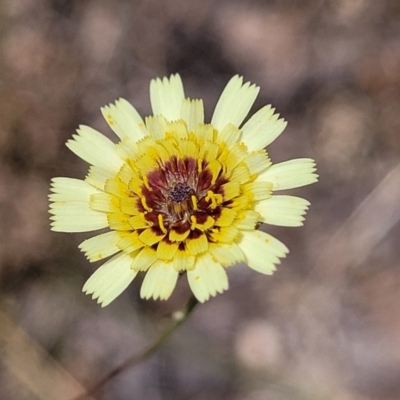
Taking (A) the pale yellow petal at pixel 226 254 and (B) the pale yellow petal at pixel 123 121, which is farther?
(B) the pale yellow petal at pixel 123 121

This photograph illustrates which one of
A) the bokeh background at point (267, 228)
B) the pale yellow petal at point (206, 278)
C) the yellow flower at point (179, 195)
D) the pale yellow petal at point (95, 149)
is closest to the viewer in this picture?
the pale yellow petal at point (206, 278)

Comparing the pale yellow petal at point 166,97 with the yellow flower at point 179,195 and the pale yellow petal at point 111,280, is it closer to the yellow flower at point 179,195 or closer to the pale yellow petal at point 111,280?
the yellow flower at point 179,195

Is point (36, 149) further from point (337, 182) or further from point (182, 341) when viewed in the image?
point (337, 182)

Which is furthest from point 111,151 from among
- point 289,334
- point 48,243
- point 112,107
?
point 289,334

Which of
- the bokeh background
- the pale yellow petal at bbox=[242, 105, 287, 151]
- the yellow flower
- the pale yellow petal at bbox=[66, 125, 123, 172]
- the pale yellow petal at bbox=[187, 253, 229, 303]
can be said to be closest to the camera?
the pale yellow petal at bbox=[187, 253, 229, 303]

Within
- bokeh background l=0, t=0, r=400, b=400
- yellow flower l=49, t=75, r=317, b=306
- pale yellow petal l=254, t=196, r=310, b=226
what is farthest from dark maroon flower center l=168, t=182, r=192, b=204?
bokeh background l=0, t=0, r=400, b=400

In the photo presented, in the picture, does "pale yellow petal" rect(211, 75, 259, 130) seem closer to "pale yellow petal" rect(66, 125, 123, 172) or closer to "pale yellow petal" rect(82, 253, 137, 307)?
"pale yellow petal" rect(66, 125, 123, 172)

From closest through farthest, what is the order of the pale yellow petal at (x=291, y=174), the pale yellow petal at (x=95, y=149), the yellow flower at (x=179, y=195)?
the yellow flower at (x=179, y=195), the pale yellow petal at (x=291, y=174), the pale yellow petal at (x=95, y=149)

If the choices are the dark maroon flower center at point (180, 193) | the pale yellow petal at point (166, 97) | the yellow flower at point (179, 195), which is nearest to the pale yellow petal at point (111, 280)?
the yellow flower at point (179, 195)
